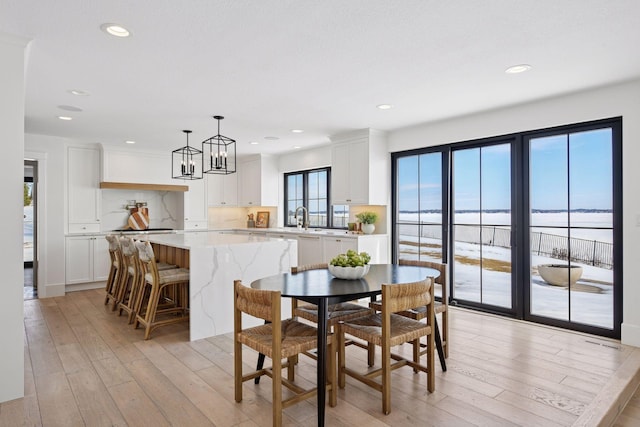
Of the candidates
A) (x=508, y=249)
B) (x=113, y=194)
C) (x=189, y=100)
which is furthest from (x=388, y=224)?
(x=113, y=194)

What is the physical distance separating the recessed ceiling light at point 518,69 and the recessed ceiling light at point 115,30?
2862 millimetres

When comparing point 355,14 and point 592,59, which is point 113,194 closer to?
point 355,14

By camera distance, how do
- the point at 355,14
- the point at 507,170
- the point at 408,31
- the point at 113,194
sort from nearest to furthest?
1. the point at 355,14
2. the point at 408,31
3. the point at 507,170
4. the point at 113,194

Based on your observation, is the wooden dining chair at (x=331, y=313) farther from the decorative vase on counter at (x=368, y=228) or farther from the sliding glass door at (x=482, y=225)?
the decorative vase on counter at (x=368, y=228)

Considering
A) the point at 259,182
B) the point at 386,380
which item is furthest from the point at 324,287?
the point at 259,182

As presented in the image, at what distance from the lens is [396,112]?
4.59m

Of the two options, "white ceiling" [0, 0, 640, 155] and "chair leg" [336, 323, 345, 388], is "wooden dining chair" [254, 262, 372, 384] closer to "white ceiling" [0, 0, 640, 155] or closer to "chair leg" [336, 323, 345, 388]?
"chair leg" [336, 323, 345, 388]

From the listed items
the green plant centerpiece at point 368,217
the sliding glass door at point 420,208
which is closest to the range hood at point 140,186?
the green plant centerpiece at point 368,217

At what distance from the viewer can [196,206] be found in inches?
301

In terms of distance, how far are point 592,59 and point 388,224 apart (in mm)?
3234

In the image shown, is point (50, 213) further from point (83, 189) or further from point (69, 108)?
point (69, 108)

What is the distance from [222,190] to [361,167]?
3.53 meters

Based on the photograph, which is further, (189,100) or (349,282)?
(189,100)

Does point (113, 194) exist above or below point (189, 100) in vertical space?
below
